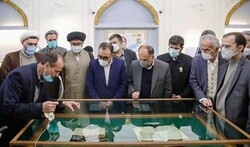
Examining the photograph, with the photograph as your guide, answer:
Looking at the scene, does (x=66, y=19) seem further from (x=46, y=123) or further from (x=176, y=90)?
(x=46, y=123)

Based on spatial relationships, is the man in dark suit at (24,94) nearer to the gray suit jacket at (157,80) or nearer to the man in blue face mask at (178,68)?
the gray suit jacket at (157,80)

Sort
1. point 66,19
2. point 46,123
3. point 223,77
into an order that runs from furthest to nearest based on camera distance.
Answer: point 66,19 → point 223,77 → point 46,123

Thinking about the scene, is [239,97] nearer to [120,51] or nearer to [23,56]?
[120,51]

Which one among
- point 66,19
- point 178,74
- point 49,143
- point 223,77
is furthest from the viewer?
point 66,19

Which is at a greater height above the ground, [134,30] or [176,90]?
[134,30]

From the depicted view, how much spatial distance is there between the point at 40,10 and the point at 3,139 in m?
→ 5.77

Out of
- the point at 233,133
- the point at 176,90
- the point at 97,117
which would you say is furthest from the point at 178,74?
the point at 233,133

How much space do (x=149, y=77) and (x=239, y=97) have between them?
115cm

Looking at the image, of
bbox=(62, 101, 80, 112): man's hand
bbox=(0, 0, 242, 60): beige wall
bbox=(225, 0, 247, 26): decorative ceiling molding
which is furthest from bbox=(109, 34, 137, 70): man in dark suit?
bbox=(225, 0, 247, 26): decorative ceiling molding

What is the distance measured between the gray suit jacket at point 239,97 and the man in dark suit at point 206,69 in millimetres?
301

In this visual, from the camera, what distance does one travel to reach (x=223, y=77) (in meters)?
2.87

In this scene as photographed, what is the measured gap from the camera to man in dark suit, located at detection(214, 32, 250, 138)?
2658 millimetres

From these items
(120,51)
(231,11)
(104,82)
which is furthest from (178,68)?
(231,11)

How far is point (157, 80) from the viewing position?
11.7 feet
